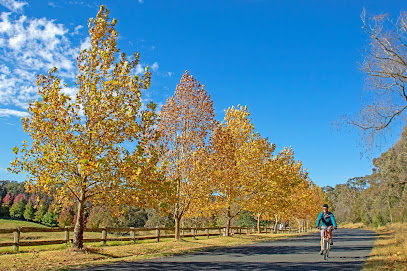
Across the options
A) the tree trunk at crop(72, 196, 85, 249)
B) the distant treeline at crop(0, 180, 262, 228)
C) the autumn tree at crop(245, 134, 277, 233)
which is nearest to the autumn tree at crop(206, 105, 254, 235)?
the autumn tree at crop(245, 134, 277, 233)

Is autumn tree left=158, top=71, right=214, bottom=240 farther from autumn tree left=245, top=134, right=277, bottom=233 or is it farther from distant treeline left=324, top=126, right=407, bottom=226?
distant treeline left=324, top=126, right=407, bottom=226

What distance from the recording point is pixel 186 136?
25188mm

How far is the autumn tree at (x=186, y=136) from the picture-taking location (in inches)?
974

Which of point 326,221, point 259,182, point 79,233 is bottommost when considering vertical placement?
point 79,233

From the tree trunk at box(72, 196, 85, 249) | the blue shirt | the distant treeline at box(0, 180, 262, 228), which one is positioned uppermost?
the blue shirt

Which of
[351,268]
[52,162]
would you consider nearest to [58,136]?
[52,162]

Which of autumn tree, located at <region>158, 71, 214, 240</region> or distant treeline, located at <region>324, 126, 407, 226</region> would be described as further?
distant treeline, located at <region>324, 126, 407, 226</region>

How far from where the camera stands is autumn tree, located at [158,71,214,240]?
24734 mm

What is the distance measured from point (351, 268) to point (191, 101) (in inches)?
663

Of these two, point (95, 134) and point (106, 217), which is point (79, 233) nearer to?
point (95, 134)

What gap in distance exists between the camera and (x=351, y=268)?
456 inches

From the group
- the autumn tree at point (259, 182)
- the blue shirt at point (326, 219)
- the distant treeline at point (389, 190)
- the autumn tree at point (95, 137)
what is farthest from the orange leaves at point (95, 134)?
the distant treeline at point (389, 190)

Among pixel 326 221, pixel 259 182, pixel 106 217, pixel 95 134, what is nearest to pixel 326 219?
pixel 326 221

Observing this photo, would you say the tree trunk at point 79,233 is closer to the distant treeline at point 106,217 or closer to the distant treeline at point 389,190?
the distant treeline at point 106,217
